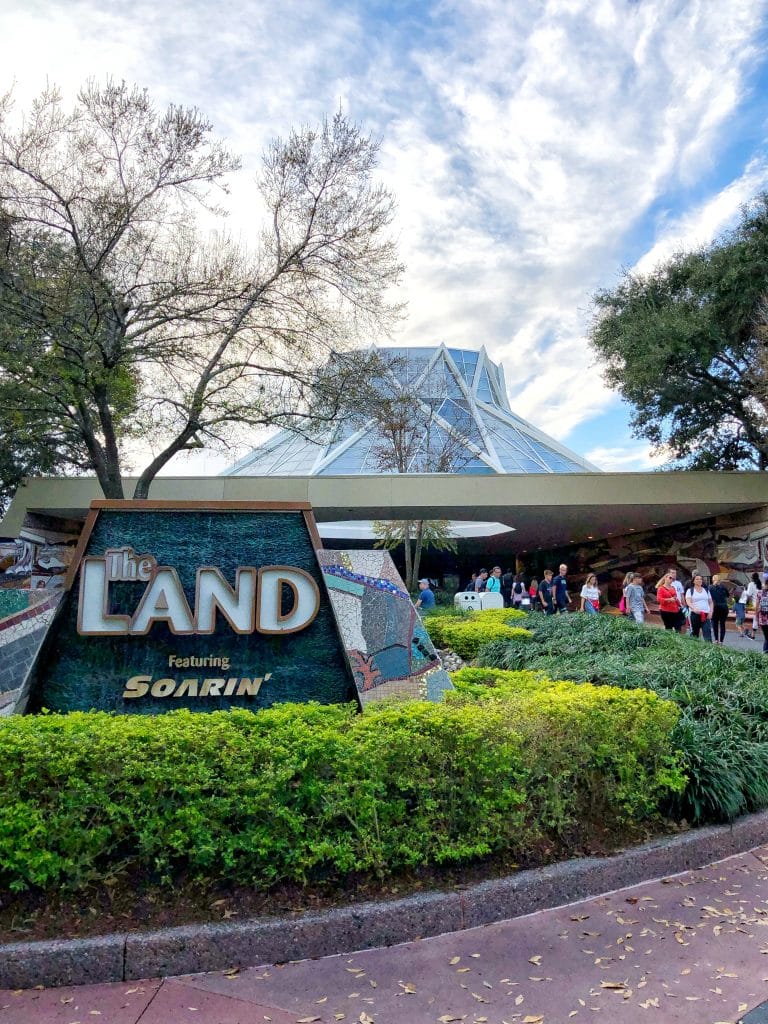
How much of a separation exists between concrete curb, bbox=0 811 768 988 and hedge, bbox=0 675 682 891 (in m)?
0.20

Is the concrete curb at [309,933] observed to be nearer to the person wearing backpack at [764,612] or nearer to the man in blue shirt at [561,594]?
the person wearing backpack at [764,612]

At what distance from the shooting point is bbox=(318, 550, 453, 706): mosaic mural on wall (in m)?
4.98

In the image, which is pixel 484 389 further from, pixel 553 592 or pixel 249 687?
pixel 249 687

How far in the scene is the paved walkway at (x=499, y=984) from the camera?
2.53m

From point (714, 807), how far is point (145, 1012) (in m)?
3.21

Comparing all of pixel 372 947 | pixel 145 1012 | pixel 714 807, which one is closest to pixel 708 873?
pixel 714 807

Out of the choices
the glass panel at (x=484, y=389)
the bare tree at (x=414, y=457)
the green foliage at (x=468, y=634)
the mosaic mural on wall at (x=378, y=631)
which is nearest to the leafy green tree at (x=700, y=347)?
the bare tree at (x=414, y=457)

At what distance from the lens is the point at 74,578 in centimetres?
465

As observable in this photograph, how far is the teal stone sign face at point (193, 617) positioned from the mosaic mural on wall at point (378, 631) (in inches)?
4.6

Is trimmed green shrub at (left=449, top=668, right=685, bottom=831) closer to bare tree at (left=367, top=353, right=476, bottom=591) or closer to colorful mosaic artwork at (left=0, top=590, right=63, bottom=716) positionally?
colorful mosaic artwork at (left=0, top=590, right=63, bottom=716)

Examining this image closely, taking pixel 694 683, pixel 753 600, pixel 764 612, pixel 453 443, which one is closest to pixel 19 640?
pixel 694 683

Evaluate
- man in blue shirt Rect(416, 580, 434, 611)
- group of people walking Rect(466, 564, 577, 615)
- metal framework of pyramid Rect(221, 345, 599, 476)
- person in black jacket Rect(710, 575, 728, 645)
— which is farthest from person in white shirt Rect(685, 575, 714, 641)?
metal framework of pyramid Rect(221, 345, 599, 476)

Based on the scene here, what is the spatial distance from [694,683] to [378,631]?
8.90 ft

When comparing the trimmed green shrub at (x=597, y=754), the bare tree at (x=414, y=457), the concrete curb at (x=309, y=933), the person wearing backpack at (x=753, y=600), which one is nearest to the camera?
the concrete curb at (x=309, y=933)
